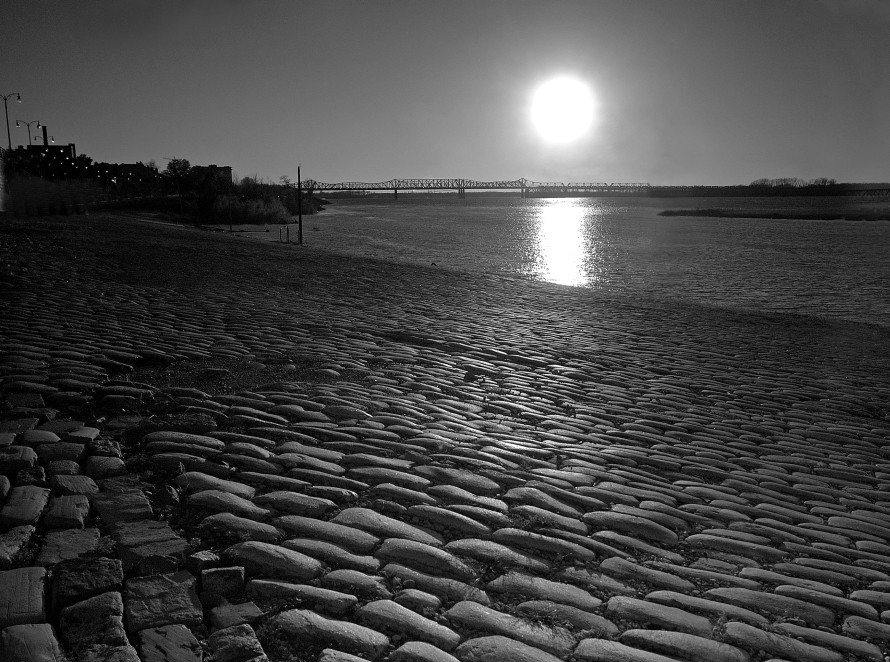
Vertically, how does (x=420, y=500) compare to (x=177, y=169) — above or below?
below

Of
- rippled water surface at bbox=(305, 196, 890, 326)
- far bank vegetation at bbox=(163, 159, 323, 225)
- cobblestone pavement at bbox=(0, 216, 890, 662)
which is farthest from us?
far bank vegetation at bbox=(163, 159, 323, 225)

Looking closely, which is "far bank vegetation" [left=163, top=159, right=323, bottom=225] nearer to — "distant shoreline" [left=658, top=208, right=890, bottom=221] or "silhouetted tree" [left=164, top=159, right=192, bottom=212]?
"silhouetted tree" [left=164, top=159, right=192, bottom=212]

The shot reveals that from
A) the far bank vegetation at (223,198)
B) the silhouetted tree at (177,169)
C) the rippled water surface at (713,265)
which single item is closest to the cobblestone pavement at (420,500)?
the rippled water surface at (713,265)

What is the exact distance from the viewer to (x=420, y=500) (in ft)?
13.1

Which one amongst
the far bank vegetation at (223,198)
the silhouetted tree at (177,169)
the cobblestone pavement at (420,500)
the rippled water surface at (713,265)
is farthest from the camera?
the silhouetted tree at (177,169)

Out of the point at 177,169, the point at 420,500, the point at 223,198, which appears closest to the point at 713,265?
the point at 420,500

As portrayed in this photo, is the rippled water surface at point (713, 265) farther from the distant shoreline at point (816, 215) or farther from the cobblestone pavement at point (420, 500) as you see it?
the distant shoreline at point (816, 215)

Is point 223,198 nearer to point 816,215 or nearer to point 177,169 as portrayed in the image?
point 177,169

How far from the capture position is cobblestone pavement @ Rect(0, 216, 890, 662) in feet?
9.11

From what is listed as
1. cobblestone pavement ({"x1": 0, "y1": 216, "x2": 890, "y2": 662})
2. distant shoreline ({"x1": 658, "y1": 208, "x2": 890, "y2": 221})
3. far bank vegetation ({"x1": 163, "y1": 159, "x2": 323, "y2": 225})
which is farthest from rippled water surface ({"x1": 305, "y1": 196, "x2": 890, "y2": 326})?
distant shoreline ({"x1": 658, "y1": 208, "x2": 890, "y2": 221})

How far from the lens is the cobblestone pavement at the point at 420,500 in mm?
2775

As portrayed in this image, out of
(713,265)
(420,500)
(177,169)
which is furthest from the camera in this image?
(177,169)

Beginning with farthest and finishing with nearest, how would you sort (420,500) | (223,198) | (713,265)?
(223,198) → (713,265) → (420,500)

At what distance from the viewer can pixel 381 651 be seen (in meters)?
2.60
